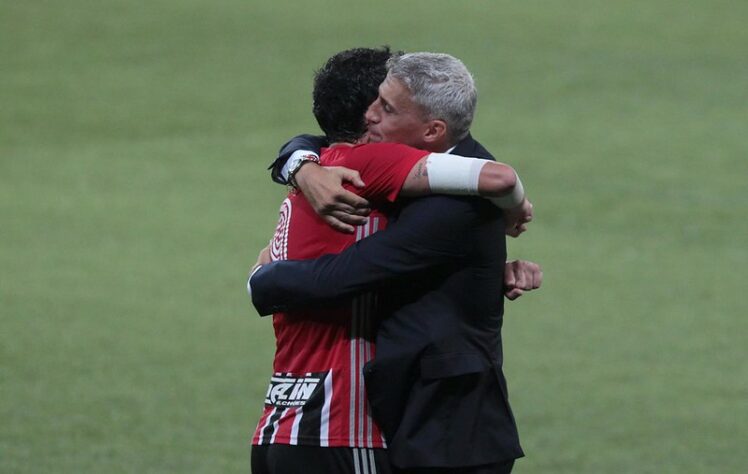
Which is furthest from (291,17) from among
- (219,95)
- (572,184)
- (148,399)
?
(148,399)

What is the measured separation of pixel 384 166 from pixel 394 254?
0.60 feet

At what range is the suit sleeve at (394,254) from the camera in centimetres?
301

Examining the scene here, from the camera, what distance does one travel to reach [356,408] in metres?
3.10

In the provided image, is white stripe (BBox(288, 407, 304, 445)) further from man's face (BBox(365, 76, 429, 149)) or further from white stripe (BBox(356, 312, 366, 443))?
man's face (BBox(365, 76, 429, 149))

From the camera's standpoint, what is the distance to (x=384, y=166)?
9.82ft

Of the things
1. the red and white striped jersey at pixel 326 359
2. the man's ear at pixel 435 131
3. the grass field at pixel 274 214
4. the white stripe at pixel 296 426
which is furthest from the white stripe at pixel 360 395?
the grass field at pixel 274 214

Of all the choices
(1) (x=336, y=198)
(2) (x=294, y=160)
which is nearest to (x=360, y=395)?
(1) (x=336, y=198)

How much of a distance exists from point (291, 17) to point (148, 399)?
10.5 meters

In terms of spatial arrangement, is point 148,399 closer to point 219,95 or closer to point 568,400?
point 568,400

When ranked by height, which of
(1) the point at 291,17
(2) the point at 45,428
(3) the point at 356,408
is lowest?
(2) the point at 45,428

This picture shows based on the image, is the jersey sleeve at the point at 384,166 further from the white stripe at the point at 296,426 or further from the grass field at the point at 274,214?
the grass field at the point at 274,214

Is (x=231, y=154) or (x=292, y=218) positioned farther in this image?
(x=231, y=154)

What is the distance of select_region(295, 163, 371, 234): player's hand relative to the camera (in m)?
3.00

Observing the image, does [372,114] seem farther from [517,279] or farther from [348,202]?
[517,279]
